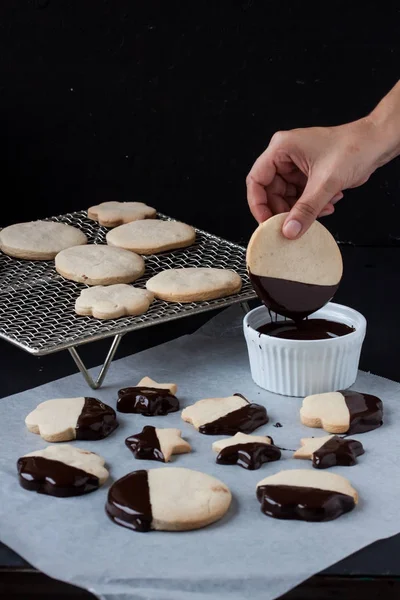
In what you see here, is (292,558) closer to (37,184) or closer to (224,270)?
(224,270)

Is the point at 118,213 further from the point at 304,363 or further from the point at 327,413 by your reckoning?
the point at 327,413

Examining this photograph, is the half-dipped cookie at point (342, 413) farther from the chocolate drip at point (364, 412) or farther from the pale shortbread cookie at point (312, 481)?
the pale shortbread cookie at point (312, 481)

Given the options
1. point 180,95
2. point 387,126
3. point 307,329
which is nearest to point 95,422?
point 307,329

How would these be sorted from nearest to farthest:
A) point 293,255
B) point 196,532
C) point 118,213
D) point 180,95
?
point 196,532 < point 293,255 < point 118,213 < point 180,95

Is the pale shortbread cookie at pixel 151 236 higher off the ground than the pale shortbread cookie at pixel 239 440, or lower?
higher

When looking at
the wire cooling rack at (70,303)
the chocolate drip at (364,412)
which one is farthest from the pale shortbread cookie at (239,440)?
the wire cooling rack at (70,303)

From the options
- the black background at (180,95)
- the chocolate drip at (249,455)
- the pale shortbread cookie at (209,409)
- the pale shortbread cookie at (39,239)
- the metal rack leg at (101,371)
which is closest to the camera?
the chocolate drip at (249,455)

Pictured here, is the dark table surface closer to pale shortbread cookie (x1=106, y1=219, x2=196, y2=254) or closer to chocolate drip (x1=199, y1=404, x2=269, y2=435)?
pale shortbread cookie (x1=106, y1=219, x2=196, y2=254)
